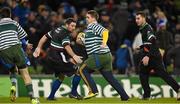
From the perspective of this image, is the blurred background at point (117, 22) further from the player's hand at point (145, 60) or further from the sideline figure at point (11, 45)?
the sideline figure at point (11, 45)

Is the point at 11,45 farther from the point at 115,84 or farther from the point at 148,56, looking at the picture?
the point at 148,56

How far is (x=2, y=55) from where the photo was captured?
1805 cm

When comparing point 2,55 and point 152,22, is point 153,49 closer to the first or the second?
point 2,55

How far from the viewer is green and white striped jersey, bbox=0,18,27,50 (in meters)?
17.9

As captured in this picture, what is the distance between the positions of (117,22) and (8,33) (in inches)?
399

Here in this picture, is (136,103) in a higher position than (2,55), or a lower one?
lower

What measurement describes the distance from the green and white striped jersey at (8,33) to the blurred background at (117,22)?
238 inches

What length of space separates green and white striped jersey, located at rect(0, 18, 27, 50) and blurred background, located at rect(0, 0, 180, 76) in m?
6.04

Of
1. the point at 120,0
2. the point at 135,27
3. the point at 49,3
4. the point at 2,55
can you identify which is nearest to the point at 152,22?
the point at 135,27

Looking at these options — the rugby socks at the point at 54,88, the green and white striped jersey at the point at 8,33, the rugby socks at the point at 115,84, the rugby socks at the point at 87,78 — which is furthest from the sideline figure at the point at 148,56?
the green and white striped jersey at the point at 8,33

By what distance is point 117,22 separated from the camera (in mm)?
27672

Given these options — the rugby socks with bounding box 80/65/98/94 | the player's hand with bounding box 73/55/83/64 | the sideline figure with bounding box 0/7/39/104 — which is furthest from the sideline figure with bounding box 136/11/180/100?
the sideline figure with bounding box 0/7/39/104

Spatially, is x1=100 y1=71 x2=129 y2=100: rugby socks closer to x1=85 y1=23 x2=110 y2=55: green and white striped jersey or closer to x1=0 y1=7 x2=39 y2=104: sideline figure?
x1=85 y1=23 x2=110 y2=55: green and white striped jersey

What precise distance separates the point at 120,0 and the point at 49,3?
118 inches
